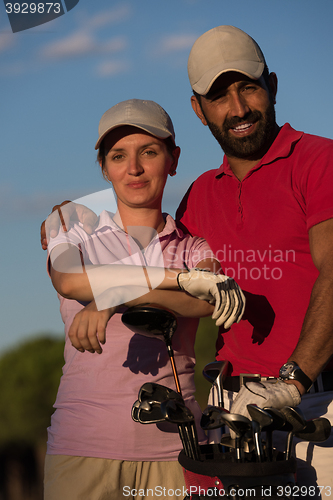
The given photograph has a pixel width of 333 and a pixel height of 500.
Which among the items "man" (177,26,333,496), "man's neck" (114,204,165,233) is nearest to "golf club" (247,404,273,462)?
"man" (177,26,333,496)

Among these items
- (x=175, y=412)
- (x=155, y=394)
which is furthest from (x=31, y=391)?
(x=175, y=412)

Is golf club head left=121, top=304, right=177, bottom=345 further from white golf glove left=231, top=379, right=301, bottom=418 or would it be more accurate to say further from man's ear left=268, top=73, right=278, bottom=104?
man's ear left=268, top=73, right=278, bottom=104

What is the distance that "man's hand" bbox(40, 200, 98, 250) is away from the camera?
2.32 metres

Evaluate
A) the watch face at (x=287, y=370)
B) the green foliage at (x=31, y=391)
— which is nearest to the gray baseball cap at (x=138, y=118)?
the watch face at (x=287, y=370)

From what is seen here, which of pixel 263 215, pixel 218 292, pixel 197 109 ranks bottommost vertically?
pixel 218 292

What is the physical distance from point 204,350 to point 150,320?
Result: 8.81 meters

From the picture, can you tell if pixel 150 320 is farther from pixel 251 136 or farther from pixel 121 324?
pixel 251 136

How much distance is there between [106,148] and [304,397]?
55.7 inches

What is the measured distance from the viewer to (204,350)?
1035 cm

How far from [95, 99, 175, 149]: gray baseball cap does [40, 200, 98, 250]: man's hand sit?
11.9 inches

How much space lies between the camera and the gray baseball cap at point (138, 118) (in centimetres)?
231

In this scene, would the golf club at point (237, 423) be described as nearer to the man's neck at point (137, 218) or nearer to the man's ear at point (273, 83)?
the man's neck at point (137, 218)

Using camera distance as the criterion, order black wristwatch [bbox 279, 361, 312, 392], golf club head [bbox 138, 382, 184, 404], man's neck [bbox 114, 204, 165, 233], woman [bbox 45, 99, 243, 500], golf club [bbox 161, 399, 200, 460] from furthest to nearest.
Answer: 1. man's neck [bbox 114, 204, 165, 233]
2. woman [bbox 45, 99, 243, 500]
3. black wristwatch [bbox 279, 361, 312, 392]
4. golf club head [bbox 138, 382, 184, 404]
5. golf club [bbox 161, 399, 200, 460]

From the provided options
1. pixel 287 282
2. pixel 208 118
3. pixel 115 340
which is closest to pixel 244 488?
pixel 115 340
